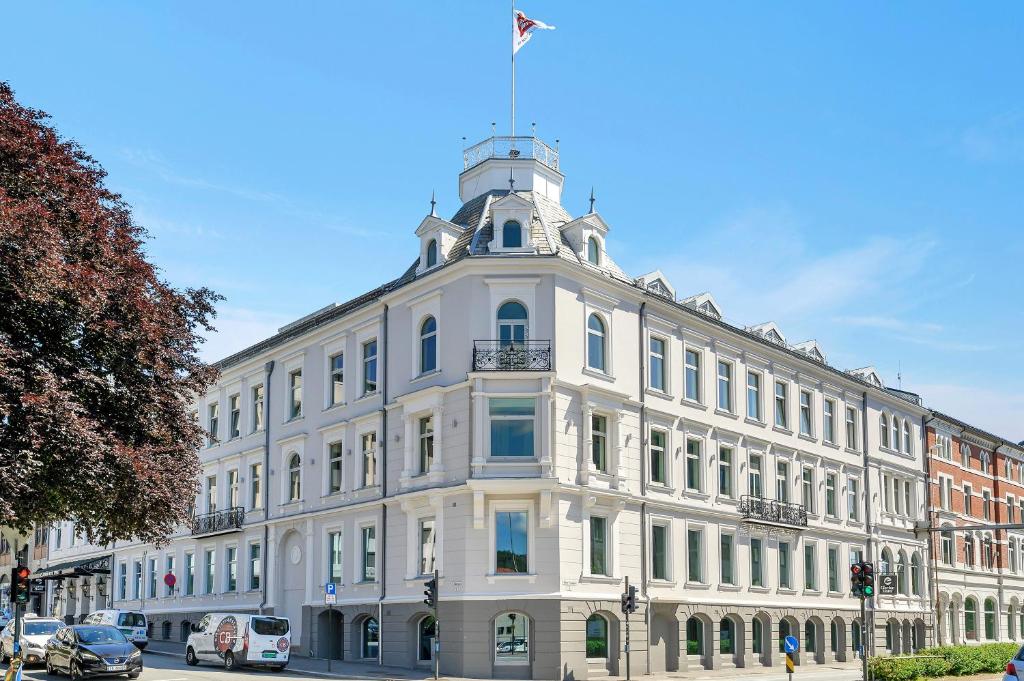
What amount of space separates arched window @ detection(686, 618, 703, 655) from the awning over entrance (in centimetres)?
3466

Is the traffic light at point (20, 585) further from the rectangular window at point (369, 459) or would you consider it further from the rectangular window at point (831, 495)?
the rectangular window at point (831, 495)

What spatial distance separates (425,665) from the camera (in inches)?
1435

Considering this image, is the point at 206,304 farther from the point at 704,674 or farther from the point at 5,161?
the point at 704,674

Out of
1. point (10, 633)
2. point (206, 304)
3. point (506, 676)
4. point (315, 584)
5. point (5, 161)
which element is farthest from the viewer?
point (315, 584)

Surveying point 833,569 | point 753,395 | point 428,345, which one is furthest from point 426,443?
point 833,569

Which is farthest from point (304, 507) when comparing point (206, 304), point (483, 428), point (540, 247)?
point (206, 304)

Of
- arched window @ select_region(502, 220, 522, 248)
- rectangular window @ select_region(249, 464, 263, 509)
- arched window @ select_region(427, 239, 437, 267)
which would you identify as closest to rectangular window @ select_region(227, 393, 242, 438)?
rectangular window @ select_region(249, 464, 263, 509)

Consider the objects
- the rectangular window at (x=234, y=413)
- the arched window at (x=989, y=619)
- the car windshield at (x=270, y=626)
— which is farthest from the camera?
the arched window at (x=989, y=619)

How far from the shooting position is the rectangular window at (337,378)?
43.3 meters

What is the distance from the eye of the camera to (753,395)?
152ft

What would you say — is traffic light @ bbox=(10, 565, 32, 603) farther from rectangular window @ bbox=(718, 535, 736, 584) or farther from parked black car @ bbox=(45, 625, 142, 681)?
rectangular window @ bbox=(718, 535, 736, 584)

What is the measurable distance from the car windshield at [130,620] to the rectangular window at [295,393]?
32.7ft

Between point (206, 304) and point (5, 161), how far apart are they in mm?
Result: 6554

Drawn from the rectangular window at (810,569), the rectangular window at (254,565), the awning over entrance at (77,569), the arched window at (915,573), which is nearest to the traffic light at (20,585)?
the rectangular window at (254,565)
